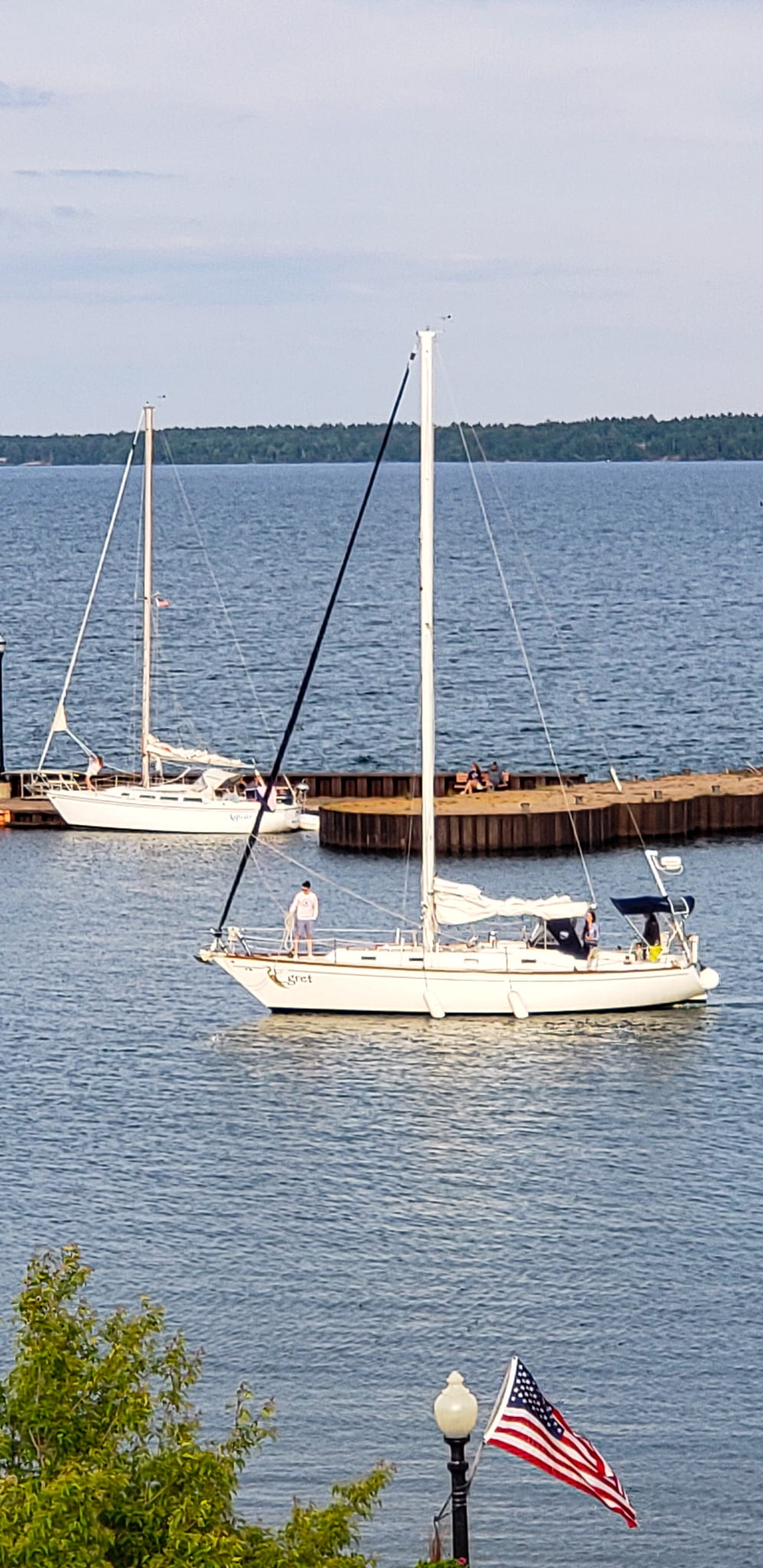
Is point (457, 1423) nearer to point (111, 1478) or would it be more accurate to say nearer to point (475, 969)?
point (111, 1478)

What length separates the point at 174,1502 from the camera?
15945 millimetres

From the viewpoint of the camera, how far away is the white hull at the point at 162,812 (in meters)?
63.8

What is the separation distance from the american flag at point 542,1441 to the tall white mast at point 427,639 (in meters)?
25.6

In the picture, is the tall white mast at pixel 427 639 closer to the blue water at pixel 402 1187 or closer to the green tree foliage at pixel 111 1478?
the blue water at pixel 402 1187

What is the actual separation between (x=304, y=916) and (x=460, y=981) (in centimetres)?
320

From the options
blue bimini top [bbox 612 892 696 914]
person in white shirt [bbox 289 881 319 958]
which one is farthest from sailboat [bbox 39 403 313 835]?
blue bimini top [bbox 612 892 696 914]

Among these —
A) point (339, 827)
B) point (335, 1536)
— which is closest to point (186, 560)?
point (339, 827)

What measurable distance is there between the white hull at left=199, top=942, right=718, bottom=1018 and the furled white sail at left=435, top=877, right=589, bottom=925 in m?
0.67

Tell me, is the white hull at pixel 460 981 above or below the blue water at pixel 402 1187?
above

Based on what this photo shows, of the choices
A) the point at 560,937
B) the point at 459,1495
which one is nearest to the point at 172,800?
the point at 560,937

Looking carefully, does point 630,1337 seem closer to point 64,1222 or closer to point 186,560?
point 64,1222

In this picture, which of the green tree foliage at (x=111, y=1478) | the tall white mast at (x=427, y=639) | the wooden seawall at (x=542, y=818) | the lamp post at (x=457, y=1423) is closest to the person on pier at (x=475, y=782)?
the wooden seawall at (x=542, y=818)

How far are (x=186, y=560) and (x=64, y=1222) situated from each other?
161 metres

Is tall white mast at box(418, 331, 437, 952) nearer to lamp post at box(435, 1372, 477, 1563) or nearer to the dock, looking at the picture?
the dock
